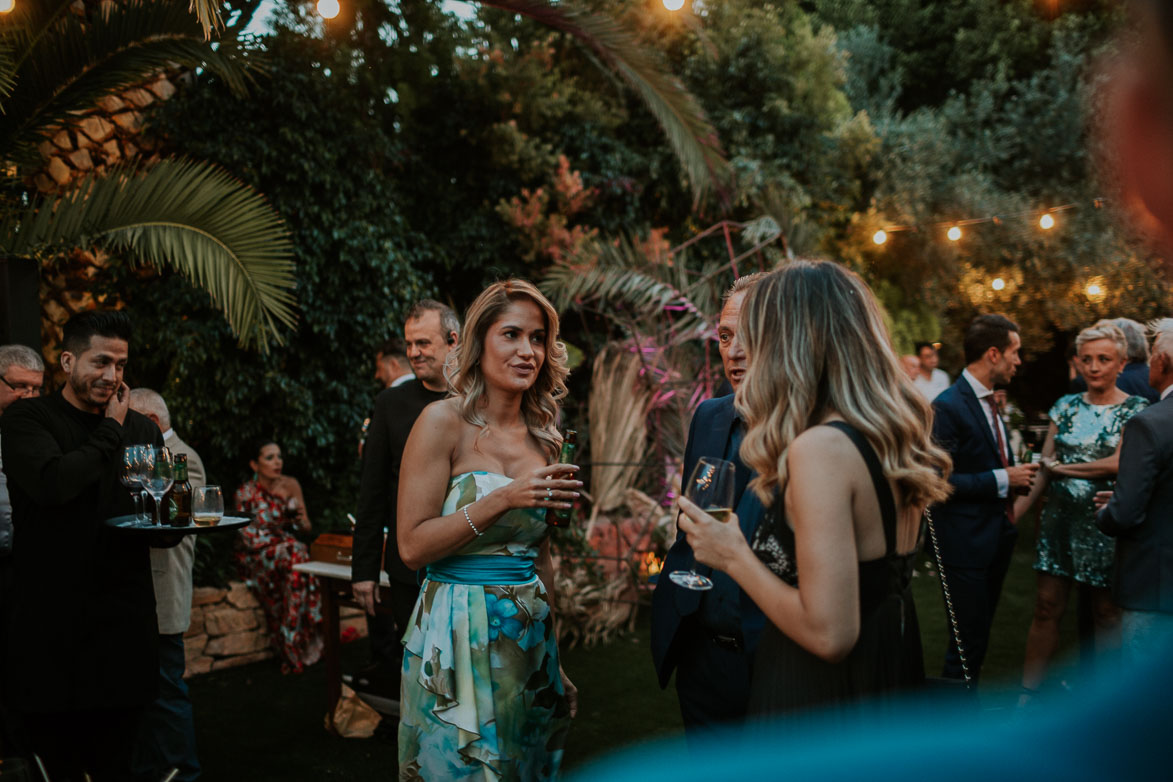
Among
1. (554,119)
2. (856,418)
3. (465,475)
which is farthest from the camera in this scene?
(554,119)

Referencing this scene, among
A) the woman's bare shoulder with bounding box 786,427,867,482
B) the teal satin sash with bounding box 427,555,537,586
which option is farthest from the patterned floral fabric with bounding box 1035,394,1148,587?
the woman's bare shoulder with bounding box 786,427,867,482

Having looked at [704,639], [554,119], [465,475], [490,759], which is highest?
[554,119]

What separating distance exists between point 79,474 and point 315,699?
3.05 metres

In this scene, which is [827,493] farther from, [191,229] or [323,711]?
[191,229]

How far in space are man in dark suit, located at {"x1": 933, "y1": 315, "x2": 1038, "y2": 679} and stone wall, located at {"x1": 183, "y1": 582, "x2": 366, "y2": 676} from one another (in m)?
4.90

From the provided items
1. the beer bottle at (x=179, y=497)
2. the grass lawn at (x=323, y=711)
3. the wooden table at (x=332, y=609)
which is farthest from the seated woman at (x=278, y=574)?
the beer bottle at (x=179, y=497)

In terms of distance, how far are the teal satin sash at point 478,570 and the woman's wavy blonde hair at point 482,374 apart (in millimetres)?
415

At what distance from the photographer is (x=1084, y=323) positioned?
46.0 feet

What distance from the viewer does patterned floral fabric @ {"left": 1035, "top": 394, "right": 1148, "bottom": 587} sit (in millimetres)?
4754

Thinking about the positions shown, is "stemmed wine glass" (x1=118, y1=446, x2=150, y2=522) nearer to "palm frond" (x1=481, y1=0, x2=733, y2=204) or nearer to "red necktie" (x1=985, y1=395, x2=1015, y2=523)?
"red necktie" (x1=985, y1=395, x2=1015, y2=523)

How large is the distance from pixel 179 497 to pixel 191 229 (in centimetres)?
269

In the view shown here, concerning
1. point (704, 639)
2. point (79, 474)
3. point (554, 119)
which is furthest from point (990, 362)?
point (554, 119)

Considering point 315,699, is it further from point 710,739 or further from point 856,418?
point 856,418

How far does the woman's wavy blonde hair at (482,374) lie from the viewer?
275 cm
